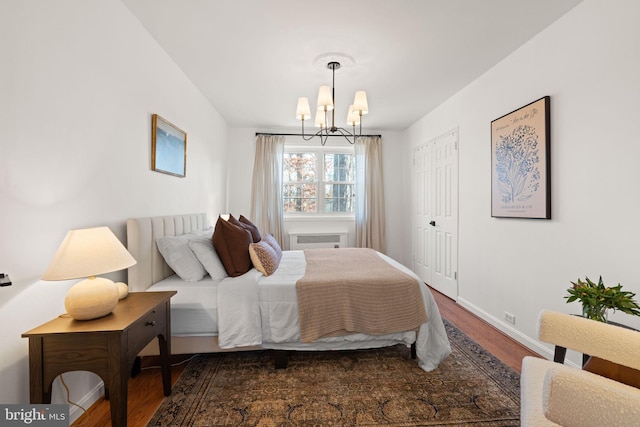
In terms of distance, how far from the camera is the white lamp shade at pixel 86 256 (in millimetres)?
1275

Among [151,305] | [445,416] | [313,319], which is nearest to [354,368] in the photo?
[313,319]

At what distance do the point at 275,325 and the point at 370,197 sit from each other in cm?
345

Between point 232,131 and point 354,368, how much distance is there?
4199mm

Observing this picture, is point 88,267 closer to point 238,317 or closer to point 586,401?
point 238,317

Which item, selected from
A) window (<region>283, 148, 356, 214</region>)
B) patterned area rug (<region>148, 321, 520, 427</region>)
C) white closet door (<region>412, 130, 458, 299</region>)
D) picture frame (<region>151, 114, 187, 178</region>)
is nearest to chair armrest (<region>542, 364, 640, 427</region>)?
patterned area rug (<region>148, 321, 520, 427</region>)

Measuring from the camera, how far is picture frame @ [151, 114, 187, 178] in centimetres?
244

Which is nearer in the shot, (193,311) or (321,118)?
(193,311)

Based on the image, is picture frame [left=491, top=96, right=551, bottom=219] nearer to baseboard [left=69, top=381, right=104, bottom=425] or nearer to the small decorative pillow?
the small decorative pillow

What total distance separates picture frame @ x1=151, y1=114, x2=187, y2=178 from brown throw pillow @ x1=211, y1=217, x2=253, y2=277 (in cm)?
82

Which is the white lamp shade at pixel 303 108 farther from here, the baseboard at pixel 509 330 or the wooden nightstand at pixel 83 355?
the baseboard at pixel 509 330

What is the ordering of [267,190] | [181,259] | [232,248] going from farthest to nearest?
1. [267,190]
2. [232,248]
3. [181,259]

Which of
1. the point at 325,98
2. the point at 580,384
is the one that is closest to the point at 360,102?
the point at 325,98

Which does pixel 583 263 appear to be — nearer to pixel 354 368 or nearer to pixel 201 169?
pixel 354 368

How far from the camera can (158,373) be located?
6.75 feet
